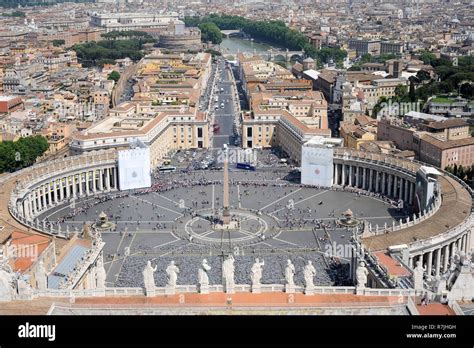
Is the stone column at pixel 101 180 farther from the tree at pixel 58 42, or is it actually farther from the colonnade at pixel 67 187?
the tree at pixel 58 42

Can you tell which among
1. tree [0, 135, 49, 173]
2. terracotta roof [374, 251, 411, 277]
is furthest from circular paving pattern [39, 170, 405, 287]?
tree [0, 135, 49, 173]

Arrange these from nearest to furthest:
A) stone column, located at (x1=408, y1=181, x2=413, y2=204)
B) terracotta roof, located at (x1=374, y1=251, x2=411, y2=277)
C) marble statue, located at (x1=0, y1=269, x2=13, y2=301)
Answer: marble statue, located at (x1=0, y1=269, x2=13, y2=301) → terracotta roof, located at (x1=374, y1=251, x2=411, y2=277) → stone column, located at (x1=408, y1=181, x2=413, y2=204)

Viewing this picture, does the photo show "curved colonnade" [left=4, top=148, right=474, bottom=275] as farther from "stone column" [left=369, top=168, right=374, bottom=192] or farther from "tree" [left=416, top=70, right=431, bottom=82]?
"tree" [left=416, top=70, right=431, bottom=82]

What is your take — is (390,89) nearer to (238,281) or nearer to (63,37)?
(238,281)

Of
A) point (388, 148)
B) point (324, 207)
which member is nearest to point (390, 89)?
point (388, 148)

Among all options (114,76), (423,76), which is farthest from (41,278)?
(114,76)

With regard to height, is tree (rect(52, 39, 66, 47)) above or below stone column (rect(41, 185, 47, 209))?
above

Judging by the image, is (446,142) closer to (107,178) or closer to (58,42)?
(107,178)

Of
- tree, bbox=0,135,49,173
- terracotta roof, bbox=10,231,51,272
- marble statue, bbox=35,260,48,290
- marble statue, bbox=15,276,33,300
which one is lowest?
tree, bbox=0,135,49,173

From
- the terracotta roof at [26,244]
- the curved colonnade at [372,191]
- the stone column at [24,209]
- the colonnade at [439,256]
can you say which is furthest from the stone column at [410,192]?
the terracotta roof at [26,244]
